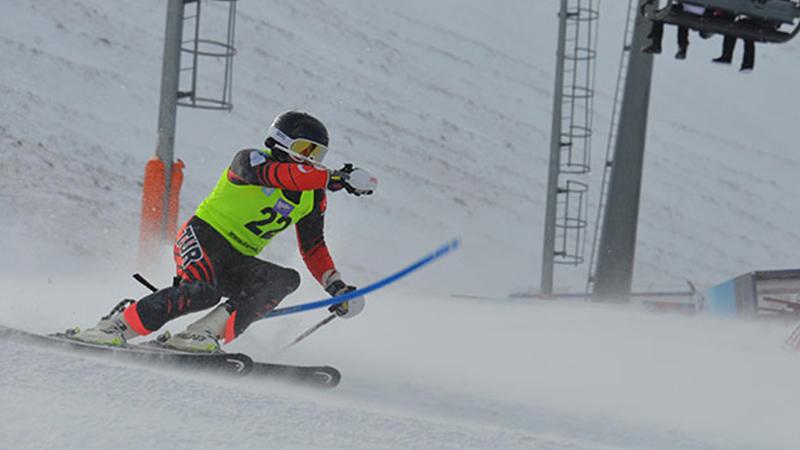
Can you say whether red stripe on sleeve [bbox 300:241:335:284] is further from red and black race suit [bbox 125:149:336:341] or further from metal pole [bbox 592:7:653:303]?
metal pole [bbox 592:7:653:303]

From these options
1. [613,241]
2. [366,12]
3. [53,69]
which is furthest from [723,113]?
[613,241]

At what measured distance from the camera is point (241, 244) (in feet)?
20.6

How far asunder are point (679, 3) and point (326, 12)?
92.0 feet

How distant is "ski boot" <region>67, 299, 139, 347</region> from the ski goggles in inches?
48.2

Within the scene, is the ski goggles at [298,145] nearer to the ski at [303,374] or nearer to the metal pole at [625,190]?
the ski at [303,374]

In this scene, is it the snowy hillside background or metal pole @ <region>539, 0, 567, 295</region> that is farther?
metal pole @ <region>539, 0, 567, 295</region>

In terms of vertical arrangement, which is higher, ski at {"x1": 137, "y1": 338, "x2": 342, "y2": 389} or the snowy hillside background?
the snowy hillside background

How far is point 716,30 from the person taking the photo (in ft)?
37.5

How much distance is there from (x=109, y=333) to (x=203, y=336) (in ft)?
1.55

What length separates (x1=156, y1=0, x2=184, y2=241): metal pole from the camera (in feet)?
38.5

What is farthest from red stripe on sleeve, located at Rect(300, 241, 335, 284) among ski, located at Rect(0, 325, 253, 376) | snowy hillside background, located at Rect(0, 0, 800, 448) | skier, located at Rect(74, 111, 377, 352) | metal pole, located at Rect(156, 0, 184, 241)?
metal pole, located at Rect(156, 0, 184, 241)

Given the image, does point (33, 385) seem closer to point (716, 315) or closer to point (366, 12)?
point (716, 315)

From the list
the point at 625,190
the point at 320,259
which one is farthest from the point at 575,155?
the point at 320,259

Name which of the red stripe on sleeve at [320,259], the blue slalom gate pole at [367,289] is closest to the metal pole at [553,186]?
the red stripe on sleeve at [320,259]
